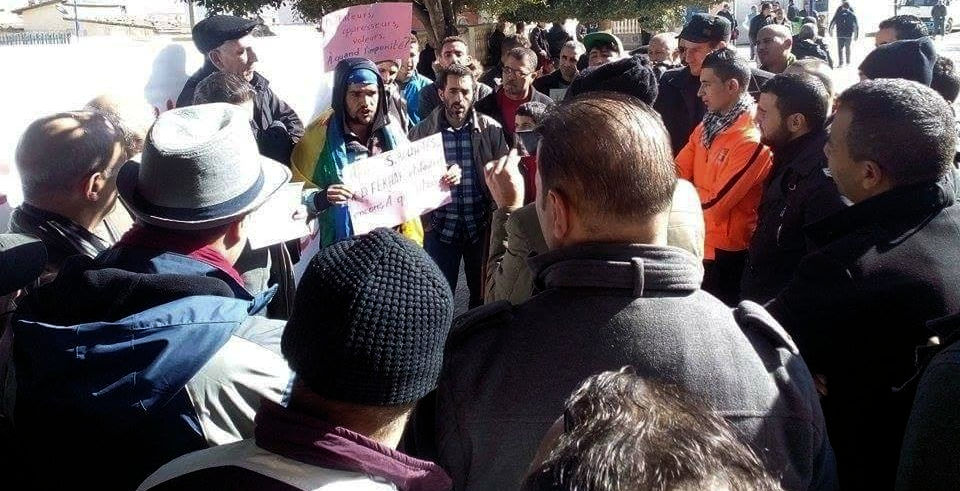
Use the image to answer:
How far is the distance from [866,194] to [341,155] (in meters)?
2.41

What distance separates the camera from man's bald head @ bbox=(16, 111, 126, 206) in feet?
6.82

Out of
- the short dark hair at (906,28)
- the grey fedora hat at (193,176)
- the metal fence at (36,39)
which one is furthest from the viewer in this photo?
the metal fence at (36,39)

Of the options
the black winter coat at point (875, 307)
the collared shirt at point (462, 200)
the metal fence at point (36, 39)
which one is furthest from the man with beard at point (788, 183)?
the metal fence at point (36, 39)

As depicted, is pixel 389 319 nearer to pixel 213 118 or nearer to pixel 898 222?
pixel 213 118

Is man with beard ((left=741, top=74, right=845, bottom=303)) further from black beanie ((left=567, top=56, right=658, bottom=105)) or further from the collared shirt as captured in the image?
the collared shirt

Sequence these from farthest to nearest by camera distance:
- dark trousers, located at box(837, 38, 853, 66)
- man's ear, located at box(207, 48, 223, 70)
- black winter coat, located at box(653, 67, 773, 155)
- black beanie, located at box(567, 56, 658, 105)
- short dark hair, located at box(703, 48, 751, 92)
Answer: dark trousers, located at box(837, 38, 853, 66) → black winter coat, located at box(653, 67, 773, 155) → man's ear, located at box(207, 48, 223, 70) → short dark hair, located at box(703, 48, 751, 92) → black beanie, located at box(567, 56, 658, 105)

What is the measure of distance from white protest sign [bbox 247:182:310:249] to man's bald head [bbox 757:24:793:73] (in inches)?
180

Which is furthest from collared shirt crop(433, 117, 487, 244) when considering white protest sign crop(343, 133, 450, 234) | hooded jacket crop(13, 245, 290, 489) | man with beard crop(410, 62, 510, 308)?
hooded jacket crop(13, 245, 290, 489)

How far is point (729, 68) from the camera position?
12.8 feet

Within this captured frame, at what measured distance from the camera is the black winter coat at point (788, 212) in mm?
2904

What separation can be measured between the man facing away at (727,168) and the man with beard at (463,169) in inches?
41.4

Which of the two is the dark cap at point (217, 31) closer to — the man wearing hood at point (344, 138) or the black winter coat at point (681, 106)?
the man wearing hood at point (344, 138)

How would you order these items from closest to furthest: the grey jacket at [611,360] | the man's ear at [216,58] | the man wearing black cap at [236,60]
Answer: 1. the grey jacket at [611,360]
2. the man wearing black cap at [236,60]
3. the man's ear at [216,58]

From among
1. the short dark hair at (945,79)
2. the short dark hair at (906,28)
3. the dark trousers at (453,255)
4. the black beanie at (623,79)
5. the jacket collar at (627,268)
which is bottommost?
the dark trousers at (453,255)
